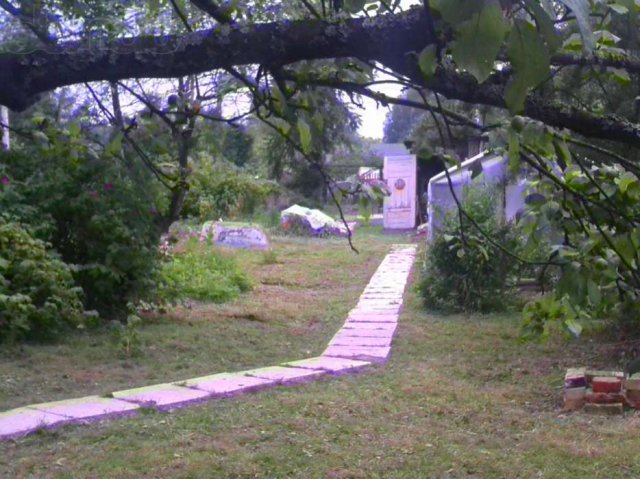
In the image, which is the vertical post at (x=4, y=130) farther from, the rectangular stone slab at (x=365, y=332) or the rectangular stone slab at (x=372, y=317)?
the rectangular stone slab at (x=372, y=317)

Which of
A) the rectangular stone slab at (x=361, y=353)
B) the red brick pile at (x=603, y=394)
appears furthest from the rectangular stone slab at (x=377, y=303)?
the red brick pile at (x=603, y=394)

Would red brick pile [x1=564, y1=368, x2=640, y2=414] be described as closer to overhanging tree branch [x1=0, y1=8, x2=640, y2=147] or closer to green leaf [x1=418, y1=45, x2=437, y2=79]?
overhanging tree branch [x1=0, y1=8, x2=640, y2=147]

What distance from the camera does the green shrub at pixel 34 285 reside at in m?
7.65

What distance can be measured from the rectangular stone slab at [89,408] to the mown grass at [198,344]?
0.22m

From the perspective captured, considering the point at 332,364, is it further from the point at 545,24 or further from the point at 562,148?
the point at 545,24

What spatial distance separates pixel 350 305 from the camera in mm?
11469

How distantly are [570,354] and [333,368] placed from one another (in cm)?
241

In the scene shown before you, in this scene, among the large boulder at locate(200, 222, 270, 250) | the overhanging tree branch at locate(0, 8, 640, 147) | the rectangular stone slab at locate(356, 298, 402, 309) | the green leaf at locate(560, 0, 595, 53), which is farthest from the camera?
the large boulder at locate(200, 222, 270, 250)

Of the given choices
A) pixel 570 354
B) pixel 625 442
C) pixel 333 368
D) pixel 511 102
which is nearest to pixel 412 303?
pixel 570 354

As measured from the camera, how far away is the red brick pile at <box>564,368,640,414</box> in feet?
20.1

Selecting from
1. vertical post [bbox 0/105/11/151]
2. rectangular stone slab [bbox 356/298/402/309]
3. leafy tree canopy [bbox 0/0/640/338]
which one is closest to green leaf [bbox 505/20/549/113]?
leafy tree canopy [bbox 0/0/640/338]

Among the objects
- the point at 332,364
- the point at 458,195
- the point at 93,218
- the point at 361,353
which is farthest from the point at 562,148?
the point at 458,195

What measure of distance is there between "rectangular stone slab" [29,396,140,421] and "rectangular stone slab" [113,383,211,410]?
119 mm

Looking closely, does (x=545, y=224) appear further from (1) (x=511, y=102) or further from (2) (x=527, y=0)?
(2) (x=527, y=0)
